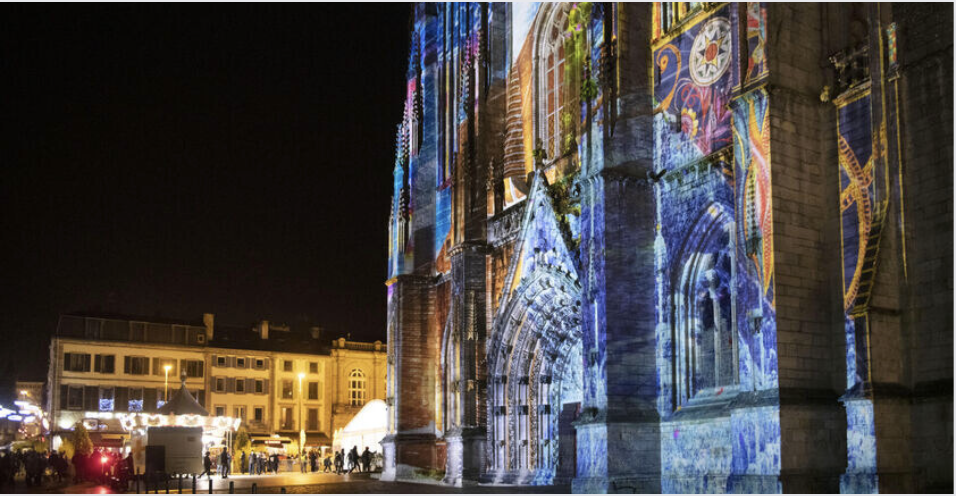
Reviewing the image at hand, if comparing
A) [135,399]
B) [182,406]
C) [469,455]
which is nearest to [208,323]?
[135,399]

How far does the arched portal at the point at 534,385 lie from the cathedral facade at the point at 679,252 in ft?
0.19

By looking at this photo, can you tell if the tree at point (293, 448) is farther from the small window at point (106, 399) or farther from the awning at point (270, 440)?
the small window at point (106, 399)

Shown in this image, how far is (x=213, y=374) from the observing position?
6419 centimetres

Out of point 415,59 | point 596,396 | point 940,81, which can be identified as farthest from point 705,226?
point 415,59

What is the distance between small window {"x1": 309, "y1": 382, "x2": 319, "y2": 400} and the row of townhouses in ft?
0.28

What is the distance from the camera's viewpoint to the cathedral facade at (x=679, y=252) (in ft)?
48.1

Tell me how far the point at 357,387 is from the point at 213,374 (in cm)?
1017

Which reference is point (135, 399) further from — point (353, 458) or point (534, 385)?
point (534, 385)

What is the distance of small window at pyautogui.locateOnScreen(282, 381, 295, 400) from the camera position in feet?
218

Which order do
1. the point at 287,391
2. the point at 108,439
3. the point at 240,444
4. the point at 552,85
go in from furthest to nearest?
the point at 287,391
the point at 108,439
the point at 240,444
the point at 552,85

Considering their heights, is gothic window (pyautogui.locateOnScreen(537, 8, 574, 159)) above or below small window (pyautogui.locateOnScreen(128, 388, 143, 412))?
above

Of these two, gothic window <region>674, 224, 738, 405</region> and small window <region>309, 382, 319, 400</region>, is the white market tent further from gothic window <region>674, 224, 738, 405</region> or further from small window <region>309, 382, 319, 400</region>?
small window <region>309, 382, 319, 400</region>

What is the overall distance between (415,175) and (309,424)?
3897 cm

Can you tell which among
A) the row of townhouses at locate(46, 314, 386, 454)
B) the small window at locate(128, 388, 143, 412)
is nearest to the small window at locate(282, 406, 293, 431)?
the row of townhouses at locate(46, 314, 386, 454)
